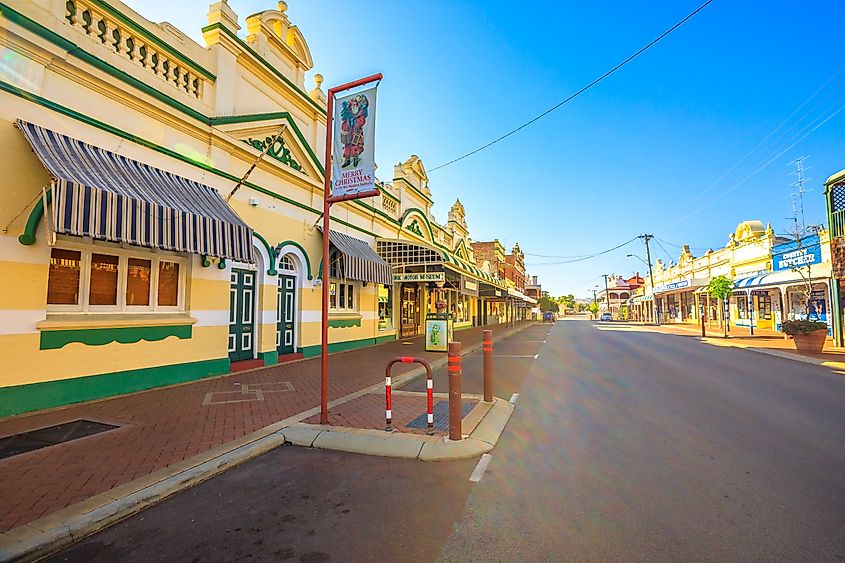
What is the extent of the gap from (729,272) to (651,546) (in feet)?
127

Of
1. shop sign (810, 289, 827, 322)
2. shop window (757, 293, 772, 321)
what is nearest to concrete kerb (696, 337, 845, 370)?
shop sign (810, 289, 827, 322)

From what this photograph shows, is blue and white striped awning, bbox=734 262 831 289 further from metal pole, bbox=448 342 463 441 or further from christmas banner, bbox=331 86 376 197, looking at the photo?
christmas banner, bbox=331 86 376 197

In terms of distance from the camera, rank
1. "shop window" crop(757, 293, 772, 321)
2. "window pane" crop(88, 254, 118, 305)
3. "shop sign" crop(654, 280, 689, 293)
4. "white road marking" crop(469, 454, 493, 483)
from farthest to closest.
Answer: "shop sign" crop(654, 280, 689, 293)
"shop window" crop(757, 293, 772, 321)
"window pane" crop(88, 254, 118, 305)
"white road marking" crop(469, 454, 493, 483)

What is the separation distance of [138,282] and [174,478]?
570 cm

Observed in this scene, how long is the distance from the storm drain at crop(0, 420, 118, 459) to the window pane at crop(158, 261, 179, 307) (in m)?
3.33

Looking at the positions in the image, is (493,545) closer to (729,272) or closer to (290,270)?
(290,270)

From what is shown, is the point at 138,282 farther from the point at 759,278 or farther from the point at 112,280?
the point at 759,278

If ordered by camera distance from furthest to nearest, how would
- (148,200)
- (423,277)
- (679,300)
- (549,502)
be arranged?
(679,300), (423,277), (148,200), (549,502)

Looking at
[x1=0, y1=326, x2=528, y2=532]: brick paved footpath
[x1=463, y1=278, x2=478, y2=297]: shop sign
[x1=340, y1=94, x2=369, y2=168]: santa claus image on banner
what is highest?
[x1=340, y1=94, x2=369, y2=168]: santa claus image on banner

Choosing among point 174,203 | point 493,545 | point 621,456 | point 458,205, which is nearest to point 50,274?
point 174,203

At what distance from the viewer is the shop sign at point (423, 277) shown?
17344 mm

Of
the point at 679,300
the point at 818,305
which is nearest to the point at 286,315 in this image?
the point at 818,305

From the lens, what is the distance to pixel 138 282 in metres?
8.55

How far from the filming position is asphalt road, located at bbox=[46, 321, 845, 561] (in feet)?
10.3
